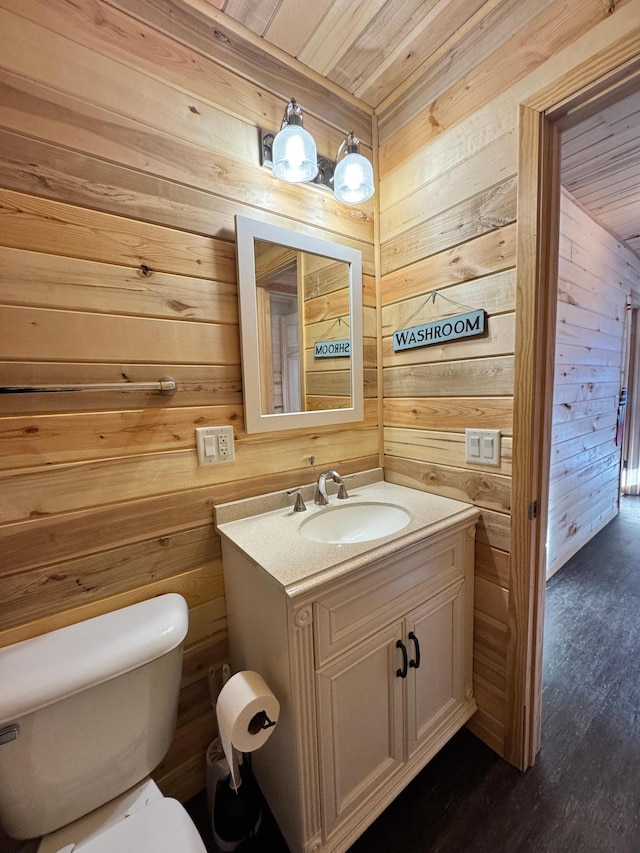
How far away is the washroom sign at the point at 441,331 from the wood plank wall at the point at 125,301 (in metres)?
0.61

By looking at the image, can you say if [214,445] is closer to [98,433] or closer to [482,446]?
[98,433]

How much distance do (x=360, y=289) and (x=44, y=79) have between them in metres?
1.08

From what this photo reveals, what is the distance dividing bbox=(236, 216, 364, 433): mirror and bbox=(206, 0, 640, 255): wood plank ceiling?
608mm

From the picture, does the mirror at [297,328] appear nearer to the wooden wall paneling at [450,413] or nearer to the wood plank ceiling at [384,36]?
the wooden wall paneling at [450,413]

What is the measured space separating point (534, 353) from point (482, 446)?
0.34 m

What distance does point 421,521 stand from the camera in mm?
1126

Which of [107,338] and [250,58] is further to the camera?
[250,58]

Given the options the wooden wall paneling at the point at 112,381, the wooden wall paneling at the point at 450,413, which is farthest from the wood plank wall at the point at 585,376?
the wooden wall paneling at the point at 112,381

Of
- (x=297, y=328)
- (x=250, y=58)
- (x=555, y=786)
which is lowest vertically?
(x=555, y=786)

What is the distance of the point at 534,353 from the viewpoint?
105 centimetres

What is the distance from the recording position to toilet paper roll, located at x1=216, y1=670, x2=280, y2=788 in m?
0.83

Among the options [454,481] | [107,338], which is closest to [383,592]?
[454,481]

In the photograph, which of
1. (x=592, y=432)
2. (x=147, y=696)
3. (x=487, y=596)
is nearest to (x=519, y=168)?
(x=487, y=596)

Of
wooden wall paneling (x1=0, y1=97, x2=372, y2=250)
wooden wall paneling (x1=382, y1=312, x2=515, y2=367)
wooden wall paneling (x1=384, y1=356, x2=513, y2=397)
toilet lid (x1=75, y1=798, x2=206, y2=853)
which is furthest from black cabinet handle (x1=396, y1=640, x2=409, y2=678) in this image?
wooden wall paneling (x1=0, y1=97, x2=372, y2=250)
